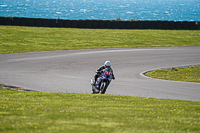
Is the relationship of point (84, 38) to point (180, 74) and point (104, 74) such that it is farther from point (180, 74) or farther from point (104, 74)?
point (104, 74)

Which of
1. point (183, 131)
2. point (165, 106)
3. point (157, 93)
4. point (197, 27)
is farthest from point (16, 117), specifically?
point (197, 27)

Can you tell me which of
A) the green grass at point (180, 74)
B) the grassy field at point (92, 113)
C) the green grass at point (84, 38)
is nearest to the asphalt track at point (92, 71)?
the green grass at point (180, 74)

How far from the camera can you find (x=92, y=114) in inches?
327

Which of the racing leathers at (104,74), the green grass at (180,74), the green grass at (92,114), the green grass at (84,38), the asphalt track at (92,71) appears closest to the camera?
the green grass at (92,114)

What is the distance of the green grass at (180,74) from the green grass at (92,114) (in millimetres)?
5961

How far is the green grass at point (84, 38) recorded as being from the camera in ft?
103

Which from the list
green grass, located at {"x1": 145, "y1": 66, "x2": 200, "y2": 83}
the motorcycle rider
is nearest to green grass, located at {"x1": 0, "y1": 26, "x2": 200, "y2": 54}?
green grass, located at {"x1": 145, "y1": 66, "x2": 200, "y2": 83}

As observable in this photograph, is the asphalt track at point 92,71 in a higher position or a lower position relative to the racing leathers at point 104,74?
lower

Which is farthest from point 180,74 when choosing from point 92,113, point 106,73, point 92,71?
point 92,113

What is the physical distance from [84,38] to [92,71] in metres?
18.2

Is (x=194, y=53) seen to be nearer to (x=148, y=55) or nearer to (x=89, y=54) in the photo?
(x=148, y=55)

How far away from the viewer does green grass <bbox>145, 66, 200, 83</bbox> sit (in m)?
17.6

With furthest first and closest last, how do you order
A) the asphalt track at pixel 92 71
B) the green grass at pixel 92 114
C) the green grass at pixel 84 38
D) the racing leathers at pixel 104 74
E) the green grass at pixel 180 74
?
the green grass at pixel 84 38 → the green grass at pixel 180 74 → the asphalt track at pixel 92 71 → the racing leathers at pixel 104 74 → the green grass at pixel 92 114

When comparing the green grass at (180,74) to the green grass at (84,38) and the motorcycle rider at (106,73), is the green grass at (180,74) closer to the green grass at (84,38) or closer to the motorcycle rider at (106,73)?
the motorcycle rider at (106,73)
